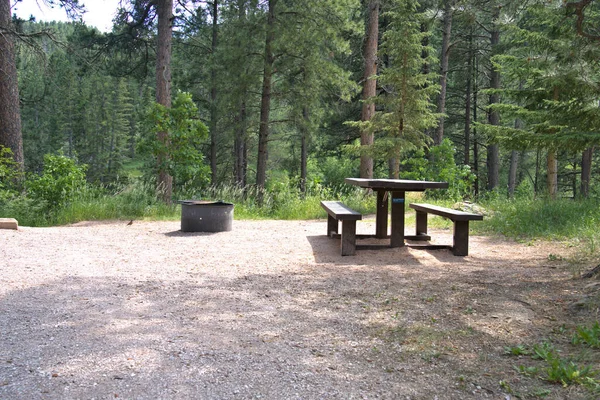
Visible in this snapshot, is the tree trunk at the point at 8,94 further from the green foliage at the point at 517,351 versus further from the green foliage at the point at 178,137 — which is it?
the green foliage at the point at 517,351

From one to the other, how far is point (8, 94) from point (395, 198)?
917 centimetres

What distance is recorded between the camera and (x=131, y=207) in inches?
392

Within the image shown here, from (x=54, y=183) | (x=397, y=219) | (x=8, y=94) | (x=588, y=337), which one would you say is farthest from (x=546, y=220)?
(x=8, y=94)

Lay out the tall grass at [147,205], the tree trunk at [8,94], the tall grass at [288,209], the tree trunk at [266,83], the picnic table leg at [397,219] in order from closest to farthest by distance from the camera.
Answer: the picnic table leg at [397,219]
the tall grass at [288,209]
the tall grass at [147,205]
the tree trunk at [8,94]
the tree trunk at [266,83]

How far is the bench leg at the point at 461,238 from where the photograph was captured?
19.6 ft

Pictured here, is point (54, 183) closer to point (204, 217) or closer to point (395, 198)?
point (204, 217)

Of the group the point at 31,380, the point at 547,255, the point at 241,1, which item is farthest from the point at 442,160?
the point at 31,380

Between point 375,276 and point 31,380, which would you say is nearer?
point 31,380

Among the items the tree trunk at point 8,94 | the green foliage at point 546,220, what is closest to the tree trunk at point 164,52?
the tree trunk at point 8,94

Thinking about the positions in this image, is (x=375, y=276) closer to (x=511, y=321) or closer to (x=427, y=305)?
(x=427, y=305)

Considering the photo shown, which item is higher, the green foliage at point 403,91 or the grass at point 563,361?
the green foliage at point 403,91

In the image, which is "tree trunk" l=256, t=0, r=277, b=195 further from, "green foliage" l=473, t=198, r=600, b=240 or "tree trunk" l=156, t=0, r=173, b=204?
"green foliage" l=473, t=198, r=600, b=240

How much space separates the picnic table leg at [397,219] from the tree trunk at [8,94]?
336 inches

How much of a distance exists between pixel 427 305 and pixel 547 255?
300 centimetres
